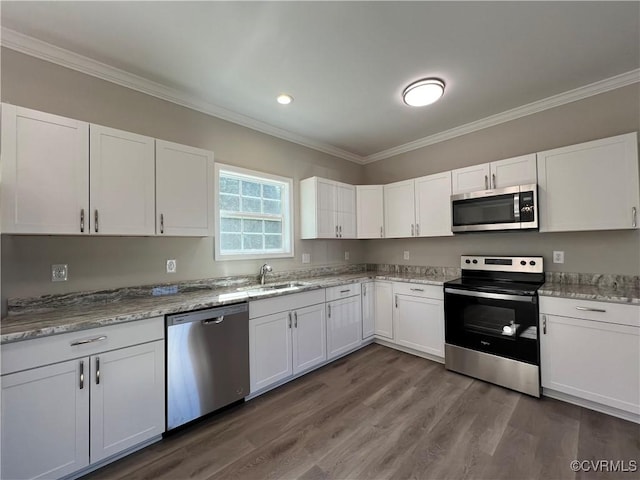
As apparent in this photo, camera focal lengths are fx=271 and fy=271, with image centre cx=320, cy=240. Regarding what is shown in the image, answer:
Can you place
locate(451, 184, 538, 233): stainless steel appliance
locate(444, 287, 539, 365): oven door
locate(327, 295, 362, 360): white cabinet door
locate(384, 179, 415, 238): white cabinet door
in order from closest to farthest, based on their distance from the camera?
1. locate(444, 287, 539, 365): oven door
2. locate(451, 184, 538, 233): stainless steel appliance
3. locate(327, 295, 362, 360): white cabinet door
4. locate(384, 179, 415, 238): white cabinet door

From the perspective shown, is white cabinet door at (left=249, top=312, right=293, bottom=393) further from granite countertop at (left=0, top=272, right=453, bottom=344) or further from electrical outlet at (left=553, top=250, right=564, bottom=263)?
electrical outlet at (left=553, top=250, right=564, bottom=263)

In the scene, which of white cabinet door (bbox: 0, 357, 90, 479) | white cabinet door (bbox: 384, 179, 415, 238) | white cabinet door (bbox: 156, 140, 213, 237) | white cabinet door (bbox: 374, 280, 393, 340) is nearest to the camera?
white cabinet door (bbox: 0, 357, 90, 479)

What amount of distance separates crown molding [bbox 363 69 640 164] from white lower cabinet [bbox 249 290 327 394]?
2.44 metres

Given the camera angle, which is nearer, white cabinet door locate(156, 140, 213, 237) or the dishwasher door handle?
the dishwasher door handle

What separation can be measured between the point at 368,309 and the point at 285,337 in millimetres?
1301

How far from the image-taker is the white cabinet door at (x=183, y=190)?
2104mm

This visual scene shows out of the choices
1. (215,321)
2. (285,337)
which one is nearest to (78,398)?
Answer: (215,321)

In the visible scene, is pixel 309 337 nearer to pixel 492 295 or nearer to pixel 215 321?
pixel 215 321

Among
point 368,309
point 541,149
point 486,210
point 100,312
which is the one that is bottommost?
point 368,309

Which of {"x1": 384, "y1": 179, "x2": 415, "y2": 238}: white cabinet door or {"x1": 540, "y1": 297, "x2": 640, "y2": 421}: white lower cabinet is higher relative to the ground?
{"x1": 384, "y1": 179, "x2": 415, "y2": 238}: white cabinet door

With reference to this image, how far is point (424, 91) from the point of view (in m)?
2.37

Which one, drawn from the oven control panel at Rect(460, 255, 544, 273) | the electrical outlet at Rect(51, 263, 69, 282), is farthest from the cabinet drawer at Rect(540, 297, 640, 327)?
the electrical outlet at Rect(51, 263, 69, 282)

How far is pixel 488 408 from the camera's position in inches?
84.7

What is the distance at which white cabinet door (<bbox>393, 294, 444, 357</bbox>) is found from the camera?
114 inches
